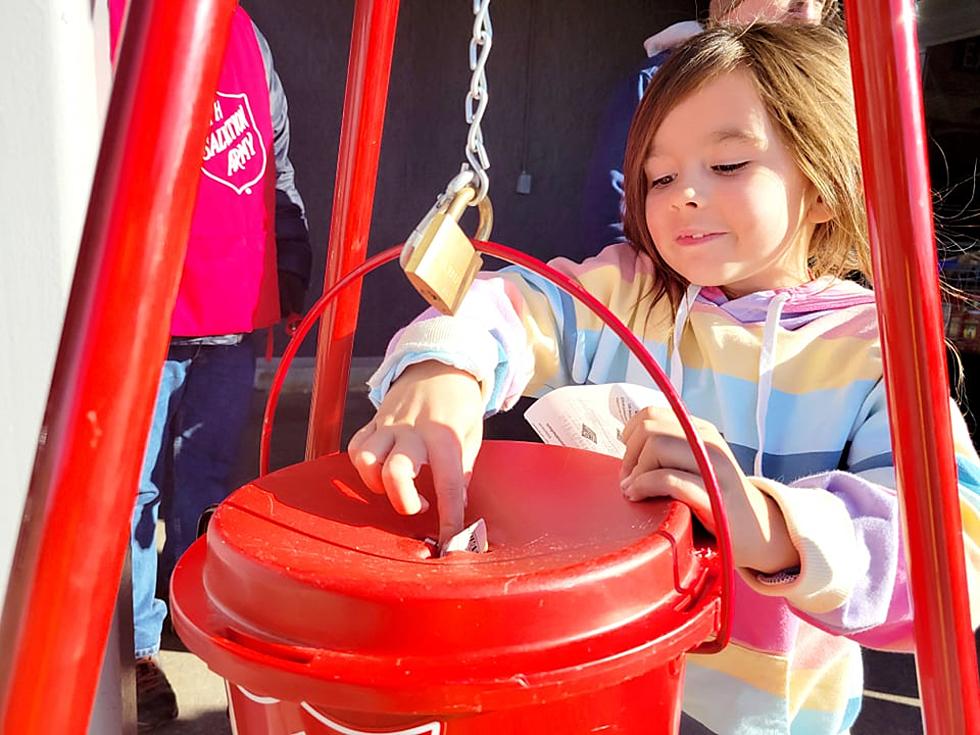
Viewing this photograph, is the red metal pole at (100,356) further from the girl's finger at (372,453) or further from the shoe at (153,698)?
the shoe at (153,698)

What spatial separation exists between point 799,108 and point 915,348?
1.75ft

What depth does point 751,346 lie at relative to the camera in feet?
3.08

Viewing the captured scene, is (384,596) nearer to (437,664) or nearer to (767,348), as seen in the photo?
(437,664)

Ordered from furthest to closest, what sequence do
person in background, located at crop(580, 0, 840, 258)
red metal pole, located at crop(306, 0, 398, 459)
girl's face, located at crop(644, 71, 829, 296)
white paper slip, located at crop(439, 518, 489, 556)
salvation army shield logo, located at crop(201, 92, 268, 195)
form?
salvation army shield logo, located at crop(201, 92, 268, 195) → person in background, located at crop(580, 0, 840, 258) → girl's face, located at crop(644, 71, 829, 296) → red metal pole, located at crop(306, 0, 398, 459) → white paper slip, located at crop(439, 518, 489, 556)

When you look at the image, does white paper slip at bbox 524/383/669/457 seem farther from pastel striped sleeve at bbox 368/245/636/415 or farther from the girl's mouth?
the girl's mouth

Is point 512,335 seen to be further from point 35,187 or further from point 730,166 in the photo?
point 35,187

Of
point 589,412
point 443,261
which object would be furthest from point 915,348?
point 589,412

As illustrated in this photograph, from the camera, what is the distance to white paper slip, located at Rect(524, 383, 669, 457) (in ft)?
2.64

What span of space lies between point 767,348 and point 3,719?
0.79 meters

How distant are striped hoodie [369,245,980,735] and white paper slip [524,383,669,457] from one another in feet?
0.20

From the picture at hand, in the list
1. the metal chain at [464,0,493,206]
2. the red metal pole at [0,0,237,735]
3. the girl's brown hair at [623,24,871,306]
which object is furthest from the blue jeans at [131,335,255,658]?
the red metal pole at [0,0,237,735]

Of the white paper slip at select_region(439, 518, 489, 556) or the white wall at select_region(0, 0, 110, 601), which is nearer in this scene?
the white paper slip at select_region(439, 518, 489, 556)

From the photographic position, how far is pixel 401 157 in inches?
159

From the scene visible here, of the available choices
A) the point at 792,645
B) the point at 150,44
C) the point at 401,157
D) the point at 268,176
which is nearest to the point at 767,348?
the point at 792,645
